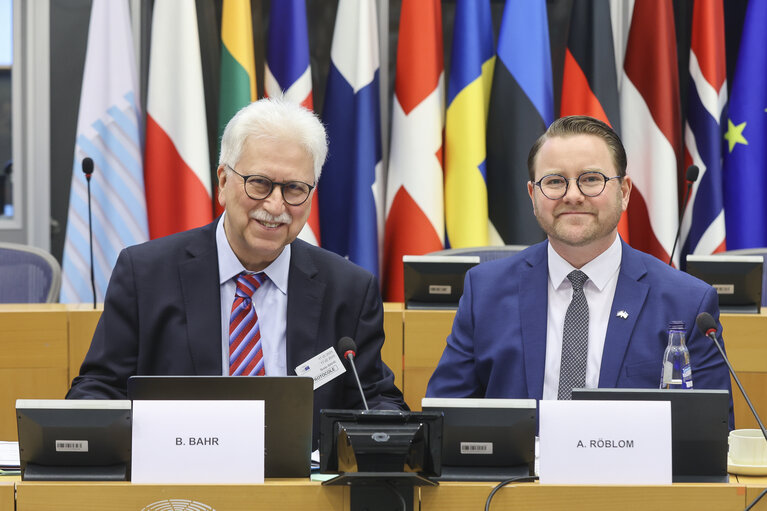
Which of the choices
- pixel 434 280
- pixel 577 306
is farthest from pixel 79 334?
pixel 577 306

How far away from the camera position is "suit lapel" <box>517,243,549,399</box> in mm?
2547

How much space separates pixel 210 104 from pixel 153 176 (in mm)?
651

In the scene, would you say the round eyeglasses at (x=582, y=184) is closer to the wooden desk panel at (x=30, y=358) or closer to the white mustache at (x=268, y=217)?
the white mustache at (x=268, y=217)

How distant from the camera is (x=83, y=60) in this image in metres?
5.29

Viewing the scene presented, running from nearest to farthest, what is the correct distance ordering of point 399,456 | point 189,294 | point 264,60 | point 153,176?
point 399,456
point 189,294
point 153,176
point 264,60

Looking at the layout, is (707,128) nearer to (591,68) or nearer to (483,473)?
(591,68)

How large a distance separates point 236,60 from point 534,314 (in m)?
2.83

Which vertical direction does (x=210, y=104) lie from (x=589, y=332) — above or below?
above

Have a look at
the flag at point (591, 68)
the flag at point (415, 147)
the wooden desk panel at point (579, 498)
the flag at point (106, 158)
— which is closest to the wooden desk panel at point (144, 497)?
the wooden desk panel at point (579, 498)

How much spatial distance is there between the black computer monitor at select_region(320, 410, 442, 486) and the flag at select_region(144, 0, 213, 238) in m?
3.16

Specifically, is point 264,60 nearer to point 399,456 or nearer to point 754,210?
point 754,210

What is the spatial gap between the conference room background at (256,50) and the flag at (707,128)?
195 mm

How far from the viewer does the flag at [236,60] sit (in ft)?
16.1

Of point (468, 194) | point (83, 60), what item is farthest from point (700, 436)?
point (83, 60)
